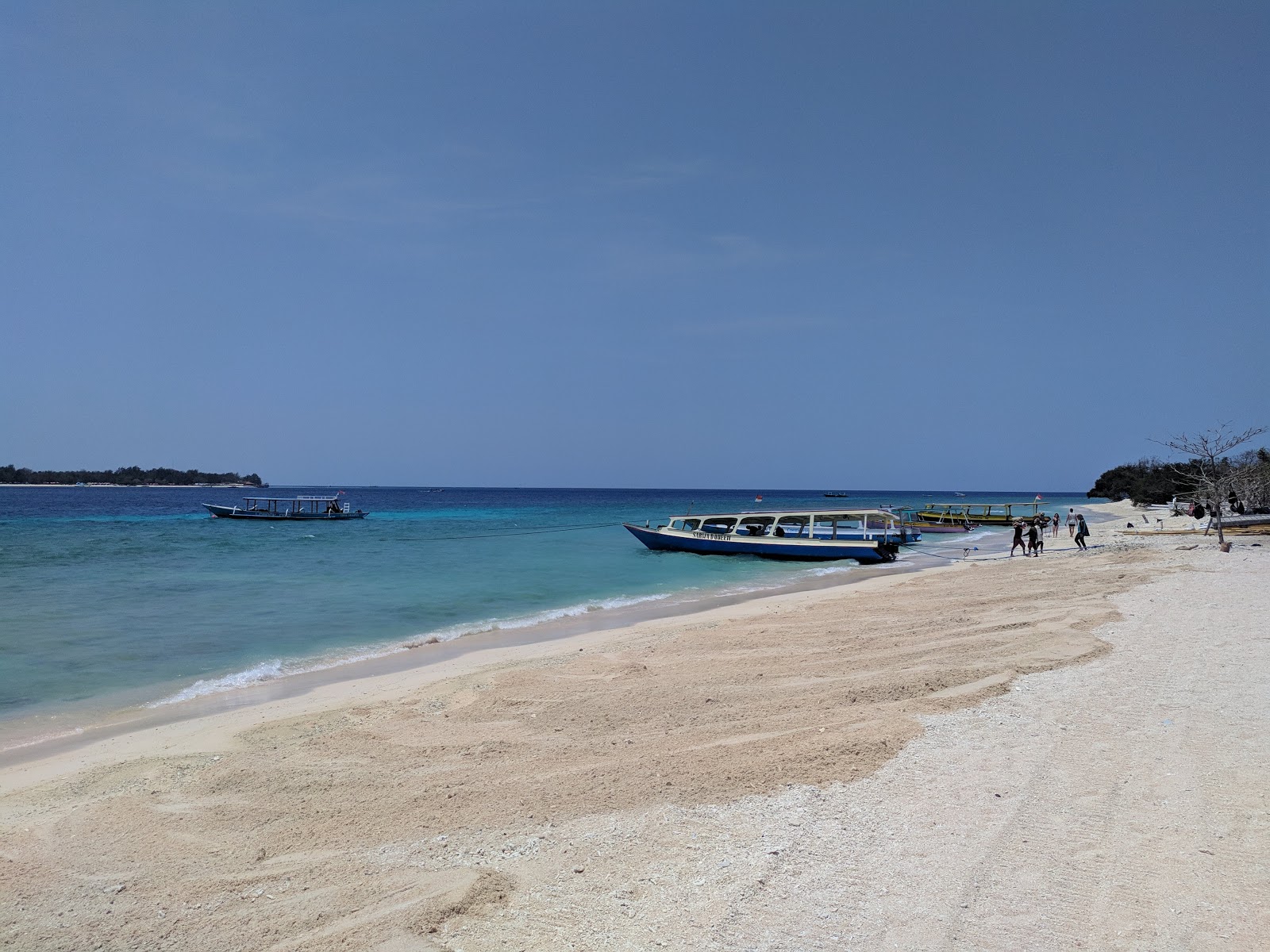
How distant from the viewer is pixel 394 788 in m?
6.14

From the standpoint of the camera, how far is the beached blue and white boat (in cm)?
3200

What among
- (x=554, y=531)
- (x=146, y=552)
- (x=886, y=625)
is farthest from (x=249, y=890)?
(x=554, y=531)

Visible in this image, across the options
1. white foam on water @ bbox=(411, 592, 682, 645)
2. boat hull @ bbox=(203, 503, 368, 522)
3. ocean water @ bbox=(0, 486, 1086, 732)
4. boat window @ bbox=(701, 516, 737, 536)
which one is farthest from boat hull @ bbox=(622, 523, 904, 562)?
boat hull @ bbox=(203, 503, 368, 522)

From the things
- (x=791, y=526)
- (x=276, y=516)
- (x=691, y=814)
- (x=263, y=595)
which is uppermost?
(x=791, y=526)

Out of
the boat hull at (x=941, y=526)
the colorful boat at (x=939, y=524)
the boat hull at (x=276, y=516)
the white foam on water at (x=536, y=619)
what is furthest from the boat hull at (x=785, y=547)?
the boat hull at (x=276, y=516)

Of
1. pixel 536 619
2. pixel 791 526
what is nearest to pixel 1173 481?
pixel 791 526

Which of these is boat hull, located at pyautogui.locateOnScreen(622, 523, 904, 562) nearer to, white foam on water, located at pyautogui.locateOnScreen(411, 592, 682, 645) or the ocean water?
the ocean water

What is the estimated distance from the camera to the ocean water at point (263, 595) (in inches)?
472

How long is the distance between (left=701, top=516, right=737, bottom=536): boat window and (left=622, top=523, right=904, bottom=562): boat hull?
2.01 feet

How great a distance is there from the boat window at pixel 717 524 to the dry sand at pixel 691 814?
86.1 ft

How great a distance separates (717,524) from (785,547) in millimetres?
4683

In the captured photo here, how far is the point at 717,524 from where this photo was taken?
36875 millimetres

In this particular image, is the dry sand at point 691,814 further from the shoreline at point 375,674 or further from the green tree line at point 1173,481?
the green tree line at point 1173,481

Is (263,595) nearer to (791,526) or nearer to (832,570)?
(832,570)
